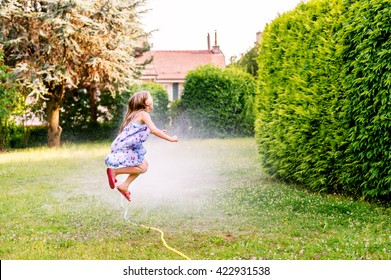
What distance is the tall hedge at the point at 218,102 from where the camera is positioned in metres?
22.6

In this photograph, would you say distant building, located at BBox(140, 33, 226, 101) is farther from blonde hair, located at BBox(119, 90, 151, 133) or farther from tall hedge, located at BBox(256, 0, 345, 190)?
blonde hair, located at BBox(119, 90, 151, 133)

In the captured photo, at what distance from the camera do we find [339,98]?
348 inches

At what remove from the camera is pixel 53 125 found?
69.5 ft

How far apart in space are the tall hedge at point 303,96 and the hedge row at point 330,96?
0.06 ft

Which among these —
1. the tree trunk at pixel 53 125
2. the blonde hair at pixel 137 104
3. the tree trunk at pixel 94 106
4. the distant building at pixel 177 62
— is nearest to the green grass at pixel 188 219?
the blonde hair at pixel 137 104

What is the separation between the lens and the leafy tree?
19047mm

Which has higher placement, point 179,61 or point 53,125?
point 179,61

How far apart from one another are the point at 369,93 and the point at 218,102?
48.1ft

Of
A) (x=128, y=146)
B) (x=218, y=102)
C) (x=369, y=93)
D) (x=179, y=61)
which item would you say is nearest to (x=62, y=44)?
(x=218, y=102)

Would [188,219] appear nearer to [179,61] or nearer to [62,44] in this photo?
[62,44]

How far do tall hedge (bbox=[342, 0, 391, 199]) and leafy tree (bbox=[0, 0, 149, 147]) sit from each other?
1277 cm

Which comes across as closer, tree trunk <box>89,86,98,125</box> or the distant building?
tree trunk <box>89,86,98,125</box>

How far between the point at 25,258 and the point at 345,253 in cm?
347

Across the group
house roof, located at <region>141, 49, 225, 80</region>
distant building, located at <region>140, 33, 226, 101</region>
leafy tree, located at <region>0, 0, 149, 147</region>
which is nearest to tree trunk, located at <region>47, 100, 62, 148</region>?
leafy tree, located at <region>0, 0, 149, 147</region>
